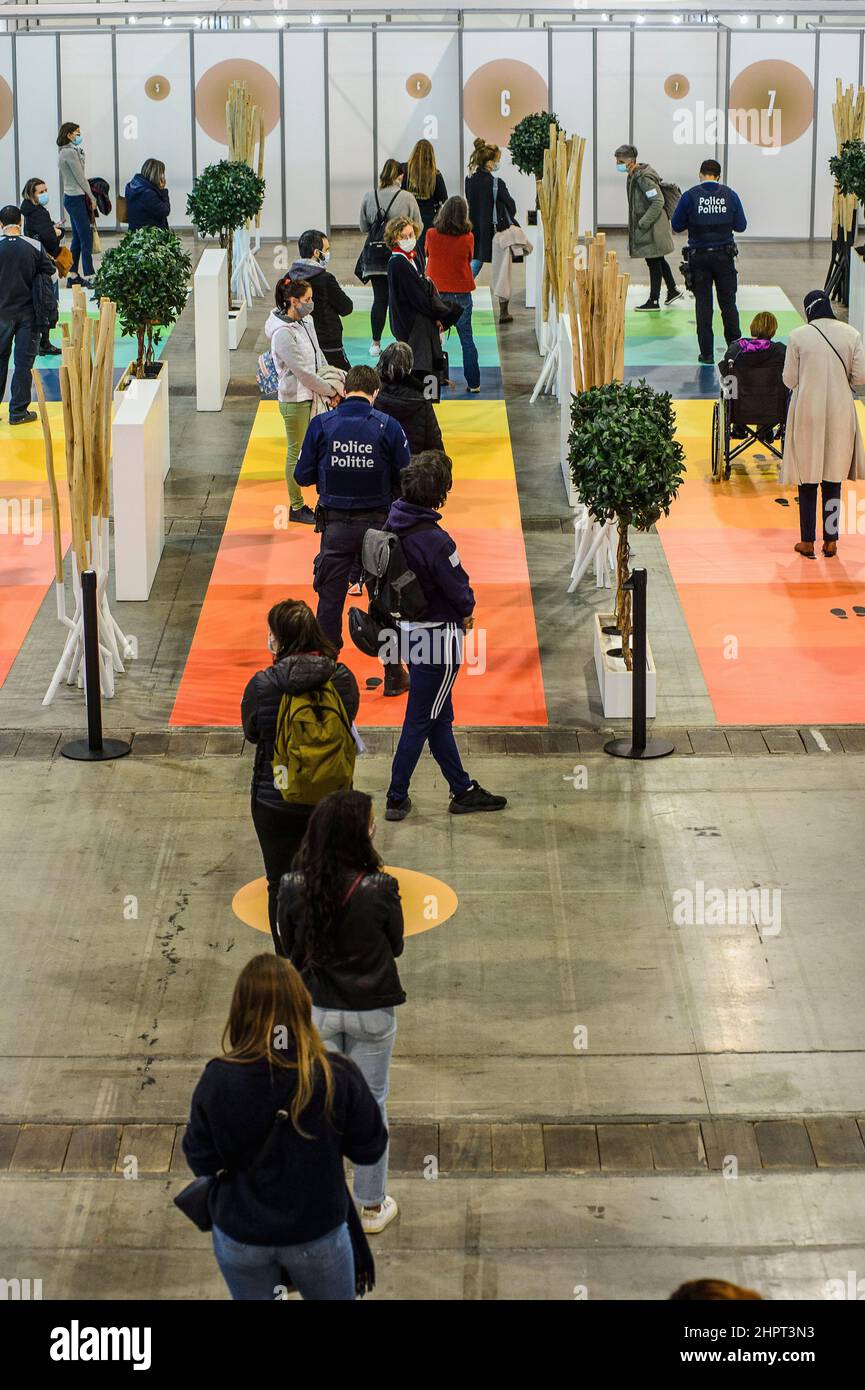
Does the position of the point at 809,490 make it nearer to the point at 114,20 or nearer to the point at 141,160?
the point at 141,160

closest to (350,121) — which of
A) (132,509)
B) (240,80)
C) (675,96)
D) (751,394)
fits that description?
(240,80)

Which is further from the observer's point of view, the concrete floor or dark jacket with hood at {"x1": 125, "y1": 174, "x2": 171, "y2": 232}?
dark jacket with hood at {"x1": 125, "y1": 174, "x2": 171, "y2": 232}

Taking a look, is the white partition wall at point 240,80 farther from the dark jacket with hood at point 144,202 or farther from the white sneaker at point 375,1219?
the white sneaker at point 375,1219

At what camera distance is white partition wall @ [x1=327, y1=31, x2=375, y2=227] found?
2197 cm

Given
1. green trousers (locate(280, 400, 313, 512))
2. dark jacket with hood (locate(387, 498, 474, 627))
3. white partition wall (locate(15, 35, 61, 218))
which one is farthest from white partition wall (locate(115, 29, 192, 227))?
dark jacket with hood (locate(387, 498, 474, 627))

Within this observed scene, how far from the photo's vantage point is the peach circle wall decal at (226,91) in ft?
72.0

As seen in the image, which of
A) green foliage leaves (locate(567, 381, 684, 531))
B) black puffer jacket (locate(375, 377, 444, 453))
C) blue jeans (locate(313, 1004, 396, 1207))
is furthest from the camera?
black puffer jacket (locate(375, 377, 444, 453))

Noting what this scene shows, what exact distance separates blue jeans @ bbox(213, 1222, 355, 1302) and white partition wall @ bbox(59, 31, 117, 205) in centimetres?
1898

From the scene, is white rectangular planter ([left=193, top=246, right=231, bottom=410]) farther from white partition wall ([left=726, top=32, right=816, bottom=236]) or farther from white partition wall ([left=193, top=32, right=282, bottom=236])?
white partition wall ([left=726, top=32, right=816, bottom=236])

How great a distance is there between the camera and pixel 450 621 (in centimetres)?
841

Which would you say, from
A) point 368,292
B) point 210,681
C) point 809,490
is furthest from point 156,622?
point 368,292

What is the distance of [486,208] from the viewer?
55.9ft

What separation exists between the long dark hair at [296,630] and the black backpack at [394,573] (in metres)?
1.49

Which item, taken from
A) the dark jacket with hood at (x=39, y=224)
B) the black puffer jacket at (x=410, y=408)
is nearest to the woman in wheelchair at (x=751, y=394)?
the black puffer jacket at (x=410, y=408)
